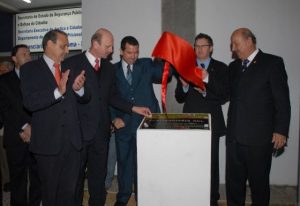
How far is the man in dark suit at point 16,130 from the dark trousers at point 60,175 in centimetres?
55

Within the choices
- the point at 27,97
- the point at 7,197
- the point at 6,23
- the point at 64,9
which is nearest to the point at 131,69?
the point at 27,97

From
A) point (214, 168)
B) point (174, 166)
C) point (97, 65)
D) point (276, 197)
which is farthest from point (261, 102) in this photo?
point (97, 65)

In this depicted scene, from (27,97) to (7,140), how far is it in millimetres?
914

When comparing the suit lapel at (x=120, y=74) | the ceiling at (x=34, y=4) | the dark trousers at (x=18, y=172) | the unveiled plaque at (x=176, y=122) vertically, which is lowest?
the dark trousers at (x=18, y=172)

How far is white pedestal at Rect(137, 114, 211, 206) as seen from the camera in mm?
1706

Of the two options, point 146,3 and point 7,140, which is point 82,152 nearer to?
point 7,140

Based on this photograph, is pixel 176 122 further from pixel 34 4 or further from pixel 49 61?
pixel 34 4

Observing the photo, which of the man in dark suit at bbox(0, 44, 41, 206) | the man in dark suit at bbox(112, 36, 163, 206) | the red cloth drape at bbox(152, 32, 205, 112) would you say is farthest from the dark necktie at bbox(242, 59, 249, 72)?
the man in dark suit at bbox(0, 44, 41, 206)

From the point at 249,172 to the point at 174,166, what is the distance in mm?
1148

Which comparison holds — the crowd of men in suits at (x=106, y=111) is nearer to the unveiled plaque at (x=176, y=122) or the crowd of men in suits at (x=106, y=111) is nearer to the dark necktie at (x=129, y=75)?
the dark necktie at (x=129, y=75)

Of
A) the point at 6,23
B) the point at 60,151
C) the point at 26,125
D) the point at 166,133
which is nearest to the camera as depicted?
the point at 166,133

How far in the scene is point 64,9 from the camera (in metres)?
6.32

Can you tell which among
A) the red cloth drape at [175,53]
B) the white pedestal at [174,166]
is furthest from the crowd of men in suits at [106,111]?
the white pedestal at [174,166]

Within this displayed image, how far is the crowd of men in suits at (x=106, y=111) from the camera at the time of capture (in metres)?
2.21
